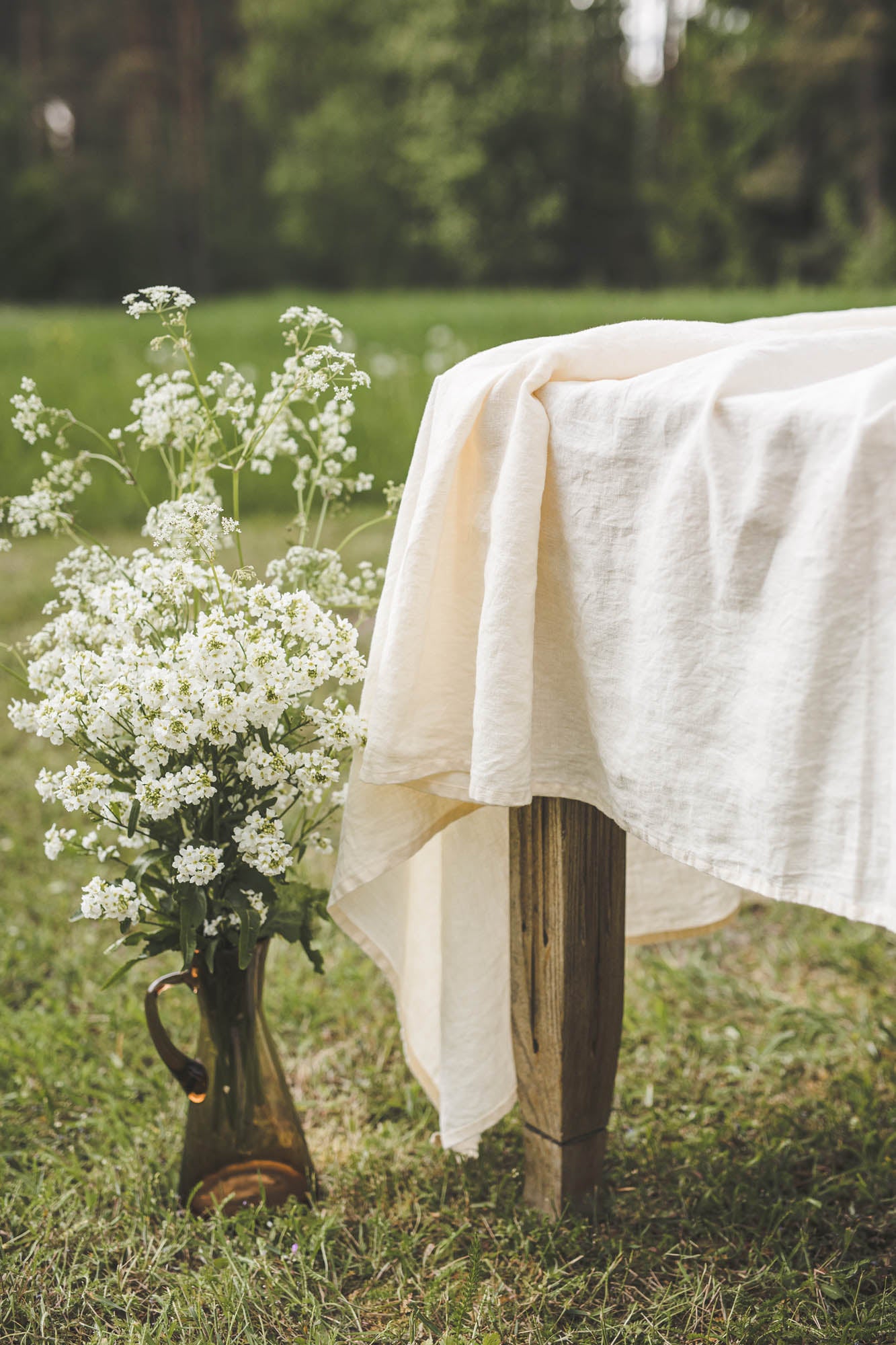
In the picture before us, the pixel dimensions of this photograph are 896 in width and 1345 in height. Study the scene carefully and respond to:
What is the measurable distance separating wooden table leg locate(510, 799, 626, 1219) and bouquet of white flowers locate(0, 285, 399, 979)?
25 centimetres

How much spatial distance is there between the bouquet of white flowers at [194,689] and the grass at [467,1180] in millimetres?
389

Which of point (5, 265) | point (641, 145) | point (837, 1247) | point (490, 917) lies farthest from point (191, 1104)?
point (641, 145)

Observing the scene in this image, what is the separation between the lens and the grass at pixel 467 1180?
1.29 meters

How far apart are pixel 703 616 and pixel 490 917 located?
1.84 feet

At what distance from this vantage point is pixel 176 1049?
137 centimetres

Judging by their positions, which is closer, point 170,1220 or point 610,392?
point 610,392

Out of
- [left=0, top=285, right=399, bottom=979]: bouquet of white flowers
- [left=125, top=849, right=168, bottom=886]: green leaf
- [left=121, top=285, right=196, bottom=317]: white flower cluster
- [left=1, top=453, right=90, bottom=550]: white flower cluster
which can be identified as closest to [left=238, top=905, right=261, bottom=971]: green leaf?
[left=0, top=285, right=399, bottom=979]: bouquet of white flowers

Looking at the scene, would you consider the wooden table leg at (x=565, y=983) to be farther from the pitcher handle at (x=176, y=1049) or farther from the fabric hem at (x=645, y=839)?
the pitcher handle at (x=176, y=1049)

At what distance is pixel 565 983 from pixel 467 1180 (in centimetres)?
38

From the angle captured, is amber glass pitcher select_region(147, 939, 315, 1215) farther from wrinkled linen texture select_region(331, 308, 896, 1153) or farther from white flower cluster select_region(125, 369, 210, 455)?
white flower cluster select_region(125, 369, 210, 455)

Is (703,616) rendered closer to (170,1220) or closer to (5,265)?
(170,1220)

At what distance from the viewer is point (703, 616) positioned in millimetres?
984

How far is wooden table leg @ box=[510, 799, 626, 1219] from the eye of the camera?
1298 mm

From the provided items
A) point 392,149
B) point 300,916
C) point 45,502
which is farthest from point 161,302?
point 392,149
